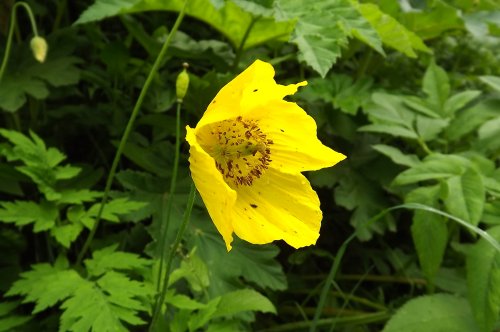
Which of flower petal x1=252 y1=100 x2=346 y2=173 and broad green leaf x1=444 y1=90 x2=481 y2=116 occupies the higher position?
flower petal x1=252 y1=100 x2=346 y2=173

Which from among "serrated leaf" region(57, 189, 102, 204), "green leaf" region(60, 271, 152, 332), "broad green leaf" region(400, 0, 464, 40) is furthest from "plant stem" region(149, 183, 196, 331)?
"broad green leaf" region(400, 0, 464, 40)

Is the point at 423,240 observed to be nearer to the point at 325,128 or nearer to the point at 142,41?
the point at 325,128

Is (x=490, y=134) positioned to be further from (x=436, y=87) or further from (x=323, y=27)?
(x=323, y=27)

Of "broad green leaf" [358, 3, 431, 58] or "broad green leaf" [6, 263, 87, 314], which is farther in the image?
"broad green leaf" [358, 3, 431, 58]

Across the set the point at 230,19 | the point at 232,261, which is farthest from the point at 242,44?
the point at 232,261

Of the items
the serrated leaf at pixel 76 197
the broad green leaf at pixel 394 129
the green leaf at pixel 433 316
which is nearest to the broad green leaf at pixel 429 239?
the green leaf at pixel 433 316

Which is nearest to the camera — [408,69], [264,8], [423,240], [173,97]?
[423,240]

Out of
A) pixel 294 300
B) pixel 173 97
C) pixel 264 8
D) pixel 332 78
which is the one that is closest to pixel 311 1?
pixel 264 8

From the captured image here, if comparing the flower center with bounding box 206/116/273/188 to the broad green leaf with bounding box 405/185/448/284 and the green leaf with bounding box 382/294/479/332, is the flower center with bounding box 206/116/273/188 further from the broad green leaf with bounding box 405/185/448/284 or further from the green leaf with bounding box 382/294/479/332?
the green leaf with bounding box 382/294/479/332
